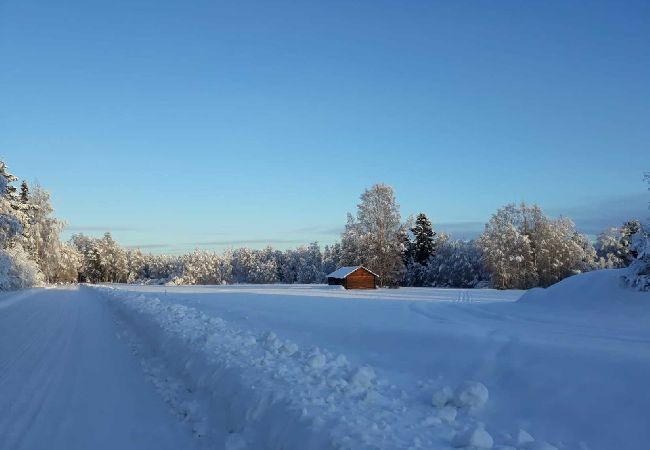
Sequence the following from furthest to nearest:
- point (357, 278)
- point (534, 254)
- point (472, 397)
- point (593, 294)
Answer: point (534, 254) < point (357, 278) < point (593, 294) < point (472, 397)

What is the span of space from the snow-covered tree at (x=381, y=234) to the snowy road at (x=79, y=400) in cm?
4301

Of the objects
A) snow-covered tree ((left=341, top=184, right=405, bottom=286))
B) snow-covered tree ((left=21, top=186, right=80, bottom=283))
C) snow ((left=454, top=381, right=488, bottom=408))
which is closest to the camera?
snow ((left=454, top=381, right=488, bottom=408))

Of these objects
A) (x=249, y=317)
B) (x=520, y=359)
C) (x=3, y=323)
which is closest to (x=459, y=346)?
(x=520, y=359)

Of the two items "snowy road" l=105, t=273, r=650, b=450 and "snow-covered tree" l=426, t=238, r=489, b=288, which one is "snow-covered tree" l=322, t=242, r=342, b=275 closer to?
"snow-covered tree" l=426, t=238, r=489, b=288

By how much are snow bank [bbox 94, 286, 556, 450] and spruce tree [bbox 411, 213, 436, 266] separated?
2325 inches

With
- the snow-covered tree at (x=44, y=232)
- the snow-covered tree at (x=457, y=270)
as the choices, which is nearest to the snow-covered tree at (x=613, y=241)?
the snow-covered tree at (x=457, y=270)

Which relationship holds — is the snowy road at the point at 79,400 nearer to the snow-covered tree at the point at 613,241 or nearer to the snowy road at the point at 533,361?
the snowy road at the point at 533,361

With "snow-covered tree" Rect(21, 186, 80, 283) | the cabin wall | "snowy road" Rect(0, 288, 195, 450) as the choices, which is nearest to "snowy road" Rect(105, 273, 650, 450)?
"snowy road" Rect(0, 288, 195, 450)

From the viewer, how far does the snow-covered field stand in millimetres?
4859

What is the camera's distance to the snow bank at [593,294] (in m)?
12.4

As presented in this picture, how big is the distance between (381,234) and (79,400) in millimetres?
48436

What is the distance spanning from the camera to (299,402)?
5.57 metres

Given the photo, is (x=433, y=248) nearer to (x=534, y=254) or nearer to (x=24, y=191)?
(x=534, y=254)

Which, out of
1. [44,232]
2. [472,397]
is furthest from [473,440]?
[44,232]
